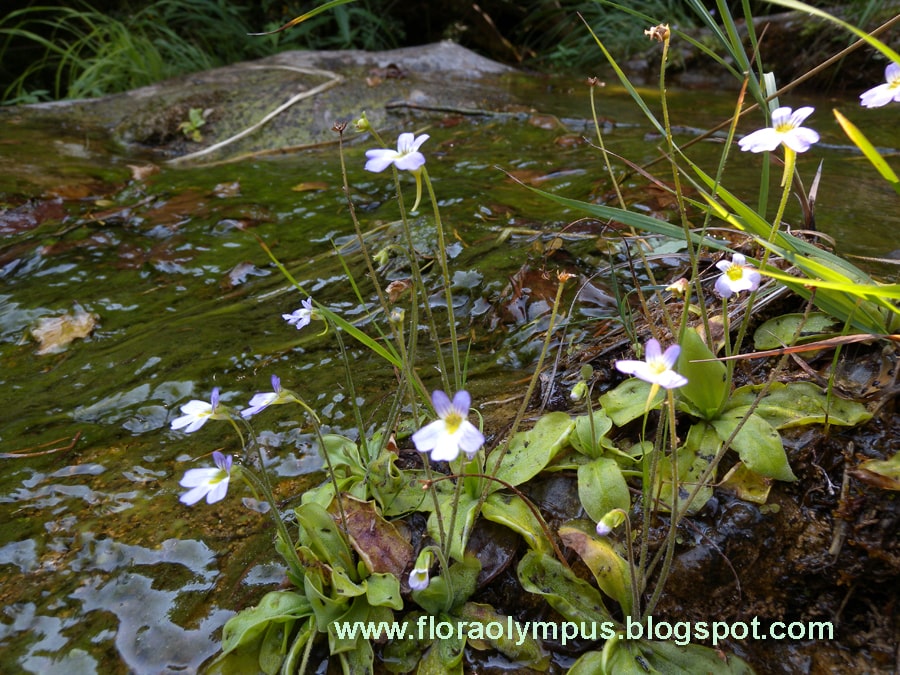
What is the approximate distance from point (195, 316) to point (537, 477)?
1589mm

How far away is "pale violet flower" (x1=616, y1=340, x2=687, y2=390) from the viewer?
857 millimetres

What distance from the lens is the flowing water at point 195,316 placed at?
133 centimetres

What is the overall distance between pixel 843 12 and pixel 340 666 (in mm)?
6301

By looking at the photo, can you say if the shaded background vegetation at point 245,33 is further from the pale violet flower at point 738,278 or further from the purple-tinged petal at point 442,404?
the purple-tinged petal at point 442,404

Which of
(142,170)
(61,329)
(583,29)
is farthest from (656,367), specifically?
(583,29)

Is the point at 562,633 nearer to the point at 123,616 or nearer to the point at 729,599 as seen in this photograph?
the point at 729,599

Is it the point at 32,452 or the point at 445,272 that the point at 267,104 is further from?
the point at 445,272

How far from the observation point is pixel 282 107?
4.50 m

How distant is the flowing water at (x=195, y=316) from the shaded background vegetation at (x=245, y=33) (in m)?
2.22

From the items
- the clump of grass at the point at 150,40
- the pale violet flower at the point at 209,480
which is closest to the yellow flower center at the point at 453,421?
the pale violet flower at the point at 209,480

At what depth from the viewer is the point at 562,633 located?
1.20 meters

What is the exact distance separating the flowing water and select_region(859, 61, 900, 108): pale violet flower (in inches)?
29.1

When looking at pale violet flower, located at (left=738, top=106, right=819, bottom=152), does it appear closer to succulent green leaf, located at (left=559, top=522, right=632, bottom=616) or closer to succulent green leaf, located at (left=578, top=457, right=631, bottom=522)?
succulent green leaf, located at (left=578, top=457, right=631, bottom=522)

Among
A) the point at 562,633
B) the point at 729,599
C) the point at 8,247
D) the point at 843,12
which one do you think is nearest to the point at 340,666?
the point at 562,633
